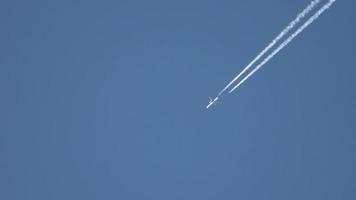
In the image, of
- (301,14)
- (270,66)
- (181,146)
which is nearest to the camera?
(301,14)

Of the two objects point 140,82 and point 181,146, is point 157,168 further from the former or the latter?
point 140,82

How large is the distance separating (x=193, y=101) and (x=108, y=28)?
4.40 m

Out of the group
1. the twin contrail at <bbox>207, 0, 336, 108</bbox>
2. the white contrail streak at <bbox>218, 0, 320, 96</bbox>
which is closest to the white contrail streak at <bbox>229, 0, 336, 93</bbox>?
the twin contrail at <bbox>207, 0, 336, 108</bbox>

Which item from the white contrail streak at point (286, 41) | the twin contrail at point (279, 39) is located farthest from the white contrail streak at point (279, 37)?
the white contrail streak at point (286, 41)

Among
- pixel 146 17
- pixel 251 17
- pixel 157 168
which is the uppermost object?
pixel 146 17

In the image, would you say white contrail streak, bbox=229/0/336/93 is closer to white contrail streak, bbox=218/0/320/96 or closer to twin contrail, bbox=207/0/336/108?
twin contrail, bbox=207/0/336/108

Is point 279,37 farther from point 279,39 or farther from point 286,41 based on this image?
point 286,41

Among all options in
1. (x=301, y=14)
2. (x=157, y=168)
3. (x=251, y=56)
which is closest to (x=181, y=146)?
(x=157, y=168)

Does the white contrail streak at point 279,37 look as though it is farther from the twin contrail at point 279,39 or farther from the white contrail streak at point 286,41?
the white contrail streak at point 286,41

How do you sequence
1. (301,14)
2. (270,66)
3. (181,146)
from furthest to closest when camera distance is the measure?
(181,146) < (270,66) < (301,14)

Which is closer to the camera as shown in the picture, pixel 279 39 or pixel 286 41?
pixel 279 39

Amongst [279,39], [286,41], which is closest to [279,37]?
[279,39]

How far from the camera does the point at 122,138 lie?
2202cm

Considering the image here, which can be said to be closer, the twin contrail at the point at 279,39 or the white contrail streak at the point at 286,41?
the twin contrail at the point at 279,39
